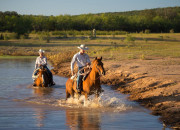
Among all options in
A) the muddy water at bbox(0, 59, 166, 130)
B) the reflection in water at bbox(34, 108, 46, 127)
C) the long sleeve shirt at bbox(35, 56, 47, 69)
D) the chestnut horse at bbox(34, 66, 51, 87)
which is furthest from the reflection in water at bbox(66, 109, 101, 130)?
the long sleeve shirt at bbox(35, 56, 47, 69)

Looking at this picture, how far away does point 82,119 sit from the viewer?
1034cm

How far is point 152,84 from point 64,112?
5306 millimetres

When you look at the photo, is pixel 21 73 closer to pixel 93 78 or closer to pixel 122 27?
pixel 93 78

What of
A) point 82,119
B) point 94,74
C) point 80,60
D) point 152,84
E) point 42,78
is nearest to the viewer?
point 82,119

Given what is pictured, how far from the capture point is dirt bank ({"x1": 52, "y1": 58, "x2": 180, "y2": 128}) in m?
11.1

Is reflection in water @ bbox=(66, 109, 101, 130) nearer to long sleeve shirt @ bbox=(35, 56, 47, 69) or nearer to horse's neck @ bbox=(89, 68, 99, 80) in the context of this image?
horse's neck @ bbox=(89, 68, 99, 80)

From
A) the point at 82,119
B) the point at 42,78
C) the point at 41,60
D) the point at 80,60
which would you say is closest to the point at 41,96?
the point at 42,78

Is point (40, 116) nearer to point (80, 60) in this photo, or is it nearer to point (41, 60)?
point (80, 60)

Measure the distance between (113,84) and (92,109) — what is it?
6.25 metres

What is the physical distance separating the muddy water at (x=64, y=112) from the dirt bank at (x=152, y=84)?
0.46 m

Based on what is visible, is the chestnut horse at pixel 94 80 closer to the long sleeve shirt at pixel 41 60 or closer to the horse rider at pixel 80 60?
the horse rider at pixel 80 60

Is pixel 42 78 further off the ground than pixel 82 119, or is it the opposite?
pixel 42 78

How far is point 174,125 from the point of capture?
941 cm

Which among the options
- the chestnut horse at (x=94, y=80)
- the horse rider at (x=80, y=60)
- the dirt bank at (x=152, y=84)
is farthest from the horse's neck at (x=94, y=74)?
the dirt bank at (x=152, y=84)
